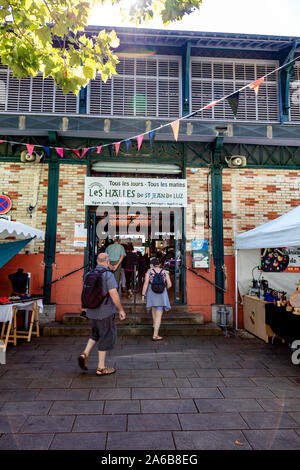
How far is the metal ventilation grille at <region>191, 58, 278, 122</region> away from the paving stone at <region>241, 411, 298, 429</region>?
7690 mm

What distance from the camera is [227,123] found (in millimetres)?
8180

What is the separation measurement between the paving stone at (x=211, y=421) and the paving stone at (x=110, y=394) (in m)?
0.87

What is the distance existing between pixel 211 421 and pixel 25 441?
1.99m

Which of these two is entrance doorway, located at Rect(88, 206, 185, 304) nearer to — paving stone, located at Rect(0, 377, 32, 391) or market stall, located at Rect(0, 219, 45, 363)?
market stall, located at Rect(0, 219, 45, 363)

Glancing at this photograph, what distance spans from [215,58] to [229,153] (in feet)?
9.87

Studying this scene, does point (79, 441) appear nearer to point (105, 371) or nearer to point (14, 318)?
point (105, 371)

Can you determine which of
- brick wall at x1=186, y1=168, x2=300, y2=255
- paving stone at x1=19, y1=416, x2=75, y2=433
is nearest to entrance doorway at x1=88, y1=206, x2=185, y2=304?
brick wall at x1=186, y1=168, x2=300, y2=255

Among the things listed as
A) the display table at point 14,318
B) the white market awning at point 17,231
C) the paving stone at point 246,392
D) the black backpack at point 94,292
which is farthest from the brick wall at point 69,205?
the paving stone at point 246,392

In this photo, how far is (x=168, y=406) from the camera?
3.68 meters

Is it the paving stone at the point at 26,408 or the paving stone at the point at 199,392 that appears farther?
the paving stone at the point at 199,392

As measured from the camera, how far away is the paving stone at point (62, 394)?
12.7 ft

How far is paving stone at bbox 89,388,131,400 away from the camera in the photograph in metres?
3.89

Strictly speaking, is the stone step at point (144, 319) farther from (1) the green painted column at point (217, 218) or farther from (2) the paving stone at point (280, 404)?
(2) the paving stone at point (280, 404)

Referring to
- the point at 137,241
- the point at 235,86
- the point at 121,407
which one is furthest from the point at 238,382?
the point at 137,241
